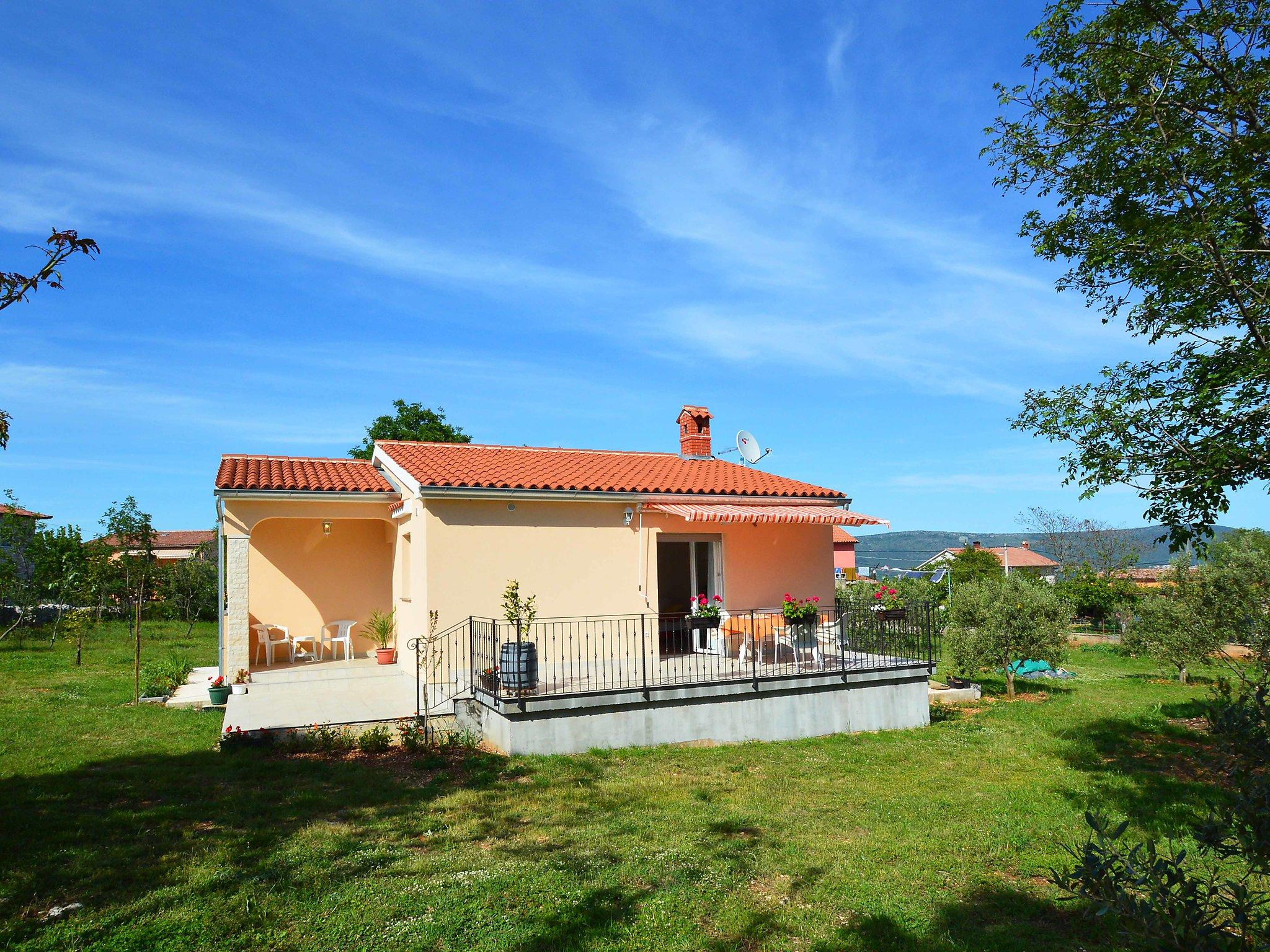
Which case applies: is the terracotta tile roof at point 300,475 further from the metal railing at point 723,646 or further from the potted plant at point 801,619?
the potted plant at point 801,619

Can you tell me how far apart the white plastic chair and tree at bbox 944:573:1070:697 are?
55.9 feet

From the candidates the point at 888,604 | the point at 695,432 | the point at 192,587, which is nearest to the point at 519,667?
the point at 888,604

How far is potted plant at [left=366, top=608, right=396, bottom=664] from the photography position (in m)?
20.1

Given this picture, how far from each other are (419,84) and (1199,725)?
21335 mm

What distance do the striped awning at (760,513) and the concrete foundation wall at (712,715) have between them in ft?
12.6

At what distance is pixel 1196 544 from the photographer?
37.9 feet

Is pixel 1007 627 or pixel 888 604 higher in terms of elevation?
pixel 888 604

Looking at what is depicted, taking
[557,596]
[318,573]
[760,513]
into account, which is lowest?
[557,596]

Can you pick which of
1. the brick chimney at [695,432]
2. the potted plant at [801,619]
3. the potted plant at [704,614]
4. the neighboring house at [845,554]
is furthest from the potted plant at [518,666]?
the neighboring house at [845,554]

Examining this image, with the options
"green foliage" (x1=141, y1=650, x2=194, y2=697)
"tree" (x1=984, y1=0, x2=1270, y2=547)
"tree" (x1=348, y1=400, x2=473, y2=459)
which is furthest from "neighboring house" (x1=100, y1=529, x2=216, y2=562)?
"tree" (x1=984, y1=0, x2=1270, y2=547)

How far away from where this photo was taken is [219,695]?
17.3 metres

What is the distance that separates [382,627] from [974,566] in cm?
4867

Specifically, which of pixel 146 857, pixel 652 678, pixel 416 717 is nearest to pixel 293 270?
pixel 416 717

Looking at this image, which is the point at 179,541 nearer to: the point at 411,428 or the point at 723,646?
the point at 411,428
